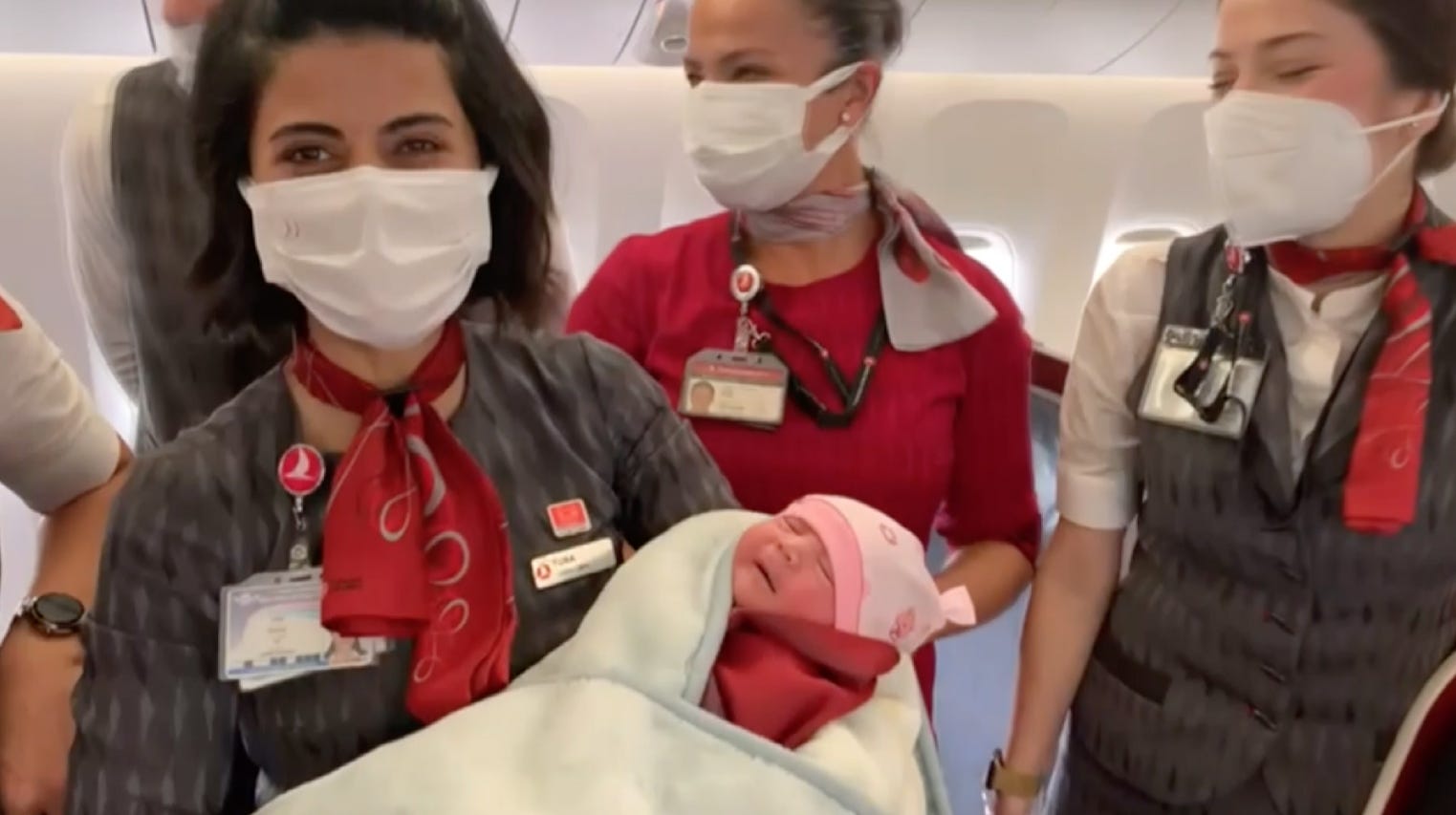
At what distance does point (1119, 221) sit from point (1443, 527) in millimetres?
3394

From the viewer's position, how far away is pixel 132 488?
120 centimetres

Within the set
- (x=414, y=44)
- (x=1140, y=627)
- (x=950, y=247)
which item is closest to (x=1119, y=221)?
(x=950, y=247)

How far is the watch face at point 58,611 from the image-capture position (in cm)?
135

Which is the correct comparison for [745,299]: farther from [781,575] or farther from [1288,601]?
[1288,601]

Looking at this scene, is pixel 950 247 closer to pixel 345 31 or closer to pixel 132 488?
pixel 345 31

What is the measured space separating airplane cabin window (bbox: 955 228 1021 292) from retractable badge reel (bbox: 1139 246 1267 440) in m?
3.11

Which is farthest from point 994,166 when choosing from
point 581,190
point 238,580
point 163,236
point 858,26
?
point 238,580

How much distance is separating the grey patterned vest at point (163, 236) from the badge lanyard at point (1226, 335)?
130 centimetres

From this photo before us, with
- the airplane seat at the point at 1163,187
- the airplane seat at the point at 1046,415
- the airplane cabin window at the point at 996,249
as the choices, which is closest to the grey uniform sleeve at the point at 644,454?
the airplane seat at the point at 1046,415

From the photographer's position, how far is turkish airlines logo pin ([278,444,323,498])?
123 centimetres

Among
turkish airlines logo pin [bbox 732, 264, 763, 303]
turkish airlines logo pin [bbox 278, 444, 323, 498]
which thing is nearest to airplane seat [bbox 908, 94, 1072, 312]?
turkish airlines logo pin [bbox 732, 264, 763, 303]

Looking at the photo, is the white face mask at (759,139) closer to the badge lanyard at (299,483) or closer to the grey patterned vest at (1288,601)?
the grey patterned vest at (1288,601)

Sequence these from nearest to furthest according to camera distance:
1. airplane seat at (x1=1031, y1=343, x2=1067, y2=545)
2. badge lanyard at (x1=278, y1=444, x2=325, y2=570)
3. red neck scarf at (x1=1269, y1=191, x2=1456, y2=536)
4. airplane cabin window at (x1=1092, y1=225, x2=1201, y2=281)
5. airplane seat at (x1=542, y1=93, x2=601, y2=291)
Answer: badge lanyard at (x1=278, y1=444, x2=325, y2=570), red neck scarf at (x1=1269, y1=191, x2=1456, y2=536), airplane seat at (x1=1031, y1=343, x2=1067, y2=545), airplane seat at (x1=542, y1=93, x2=601, y2=291), airplane cabin window at (x1=1092, y1=225, x2=1201, y2=281)

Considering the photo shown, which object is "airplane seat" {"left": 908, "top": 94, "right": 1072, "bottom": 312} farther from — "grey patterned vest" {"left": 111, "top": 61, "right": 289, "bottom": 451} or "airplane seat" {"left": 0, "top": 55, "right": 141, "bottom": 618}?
"grey patterned vest" {"left": 111, "top": 61, "right": 289, "bottom": 451}
